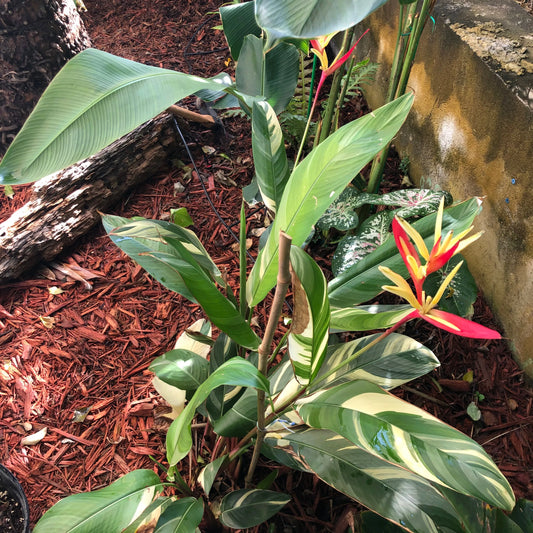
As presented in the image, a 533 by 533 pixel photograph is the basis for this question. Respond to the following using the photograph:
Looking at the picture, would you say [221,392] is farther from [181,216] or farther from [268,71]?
[268,71]

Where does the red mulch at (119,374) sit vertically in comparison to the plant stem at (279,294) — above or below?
below

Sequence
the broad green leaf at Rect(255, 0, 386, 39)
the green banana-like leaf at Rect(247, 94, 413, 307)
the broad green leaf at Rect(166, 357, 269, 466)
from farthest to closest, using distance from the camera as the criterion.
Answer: the green banana-like leaf at Rect(247, 94, 413, 307) → the broad green leaf at Rect(166, 357, 269, 466) → the broad green leaf at Rect(255, 0, 386, 39)

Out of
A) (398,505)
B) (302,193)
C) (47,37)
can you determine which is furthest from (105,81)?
(47,37)

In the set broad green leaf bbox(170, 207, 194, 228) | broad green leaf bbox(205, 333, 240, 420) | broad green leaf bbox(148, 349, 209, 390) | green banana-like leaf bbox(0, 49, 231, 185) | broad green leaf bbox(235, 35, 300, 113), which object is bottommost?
broad green leaf bbox(205, 333, 240, 420)

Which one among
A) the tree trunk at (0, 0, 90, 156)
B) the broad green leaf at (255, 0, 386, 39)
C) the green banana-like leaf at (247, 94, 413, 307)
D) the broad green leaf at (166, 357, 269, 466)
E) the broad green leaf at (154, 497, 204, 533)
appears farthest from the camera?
the tree trunk at (0, 0, 90, 156)

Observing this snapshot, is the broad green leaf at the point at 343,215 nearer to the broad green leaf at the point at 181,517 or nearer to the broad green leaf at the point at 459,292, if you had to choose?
the broad green leaf at the point at 459,292

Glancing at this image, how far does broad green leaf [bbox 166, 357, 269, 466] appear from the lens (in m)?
0.53

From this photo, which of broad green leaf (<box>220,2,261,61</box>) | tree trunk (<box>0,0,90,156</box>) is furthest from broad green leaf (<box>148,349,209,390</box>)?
tree trunk (<box>0,0,90,156</box>)

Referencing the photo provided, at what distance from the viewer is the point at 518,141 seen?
1.11m

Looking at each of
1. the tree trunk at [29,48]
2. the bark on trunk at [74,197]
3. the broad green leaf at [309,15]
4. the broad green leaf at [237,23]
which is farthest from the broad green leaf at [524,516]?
the tree trunk at [29,48]

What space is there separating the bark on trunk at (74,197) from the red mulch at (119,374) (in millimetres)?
76

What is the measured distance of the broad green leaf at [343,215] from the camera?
1.23m

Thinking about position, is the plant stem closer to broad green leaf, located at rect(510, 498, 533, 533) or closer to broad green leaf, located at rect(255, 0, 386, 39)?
broad green leaf, located at rect(255, 0, 386, 39)

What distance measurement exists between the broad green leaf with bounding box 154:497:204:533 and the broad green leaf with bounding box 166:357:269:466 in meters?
0.26
